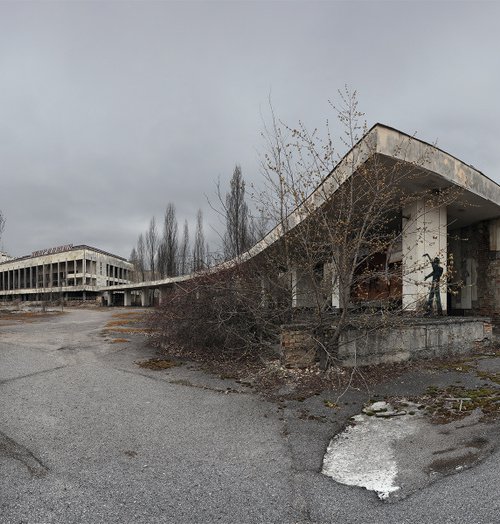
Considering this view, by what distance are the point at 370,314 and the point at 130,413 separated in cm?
414

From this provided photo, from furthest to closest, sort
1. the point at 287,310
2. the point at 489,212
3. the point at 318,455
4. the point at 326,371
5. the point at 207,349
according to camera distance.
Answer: the point at 489,212, the point at 207,349, the point at 287,310, the point at 326,371, the point at 318,455

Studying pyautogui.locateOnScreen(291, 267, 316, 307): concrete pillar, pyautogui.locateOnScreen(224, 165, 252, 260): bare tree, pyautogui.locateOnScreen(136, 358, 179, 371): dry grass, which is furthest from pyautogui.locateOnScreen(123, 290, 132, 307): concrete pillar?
pyautogui.locateOnScreen(291, 267, 316, 307): concrete pillar

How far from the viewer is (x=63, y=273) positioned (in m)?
76.1

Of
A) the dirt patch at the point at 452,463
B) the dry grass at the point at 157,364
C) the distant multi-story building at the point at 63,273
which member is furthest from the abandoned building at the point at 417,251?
the distant multi-story building at the point at 63,273

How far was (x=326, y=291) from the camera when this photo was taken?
6.59 meters

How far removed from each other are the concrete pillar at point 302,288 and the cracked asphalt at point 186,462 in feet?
6.89

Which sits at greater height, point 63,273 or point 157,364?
point 63,273

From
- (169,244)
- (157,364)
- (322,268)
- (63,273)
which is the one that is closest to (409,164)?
(322,268)

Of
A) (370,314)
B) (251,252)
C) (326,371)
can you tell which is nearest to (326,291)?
(370,314)

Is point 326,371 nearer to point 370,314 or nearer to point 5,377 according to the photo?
point 370,314

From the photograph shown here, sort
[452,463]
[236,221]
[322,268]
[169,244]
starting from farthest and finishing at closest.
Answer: [169,244] < [236,221] < [322,268] < [452,463]

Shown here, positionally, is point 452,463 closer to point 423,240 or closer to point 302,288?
point 302,288

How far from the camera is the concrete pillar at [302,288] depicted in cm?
721

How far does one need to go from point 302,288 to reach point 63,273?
256ft
